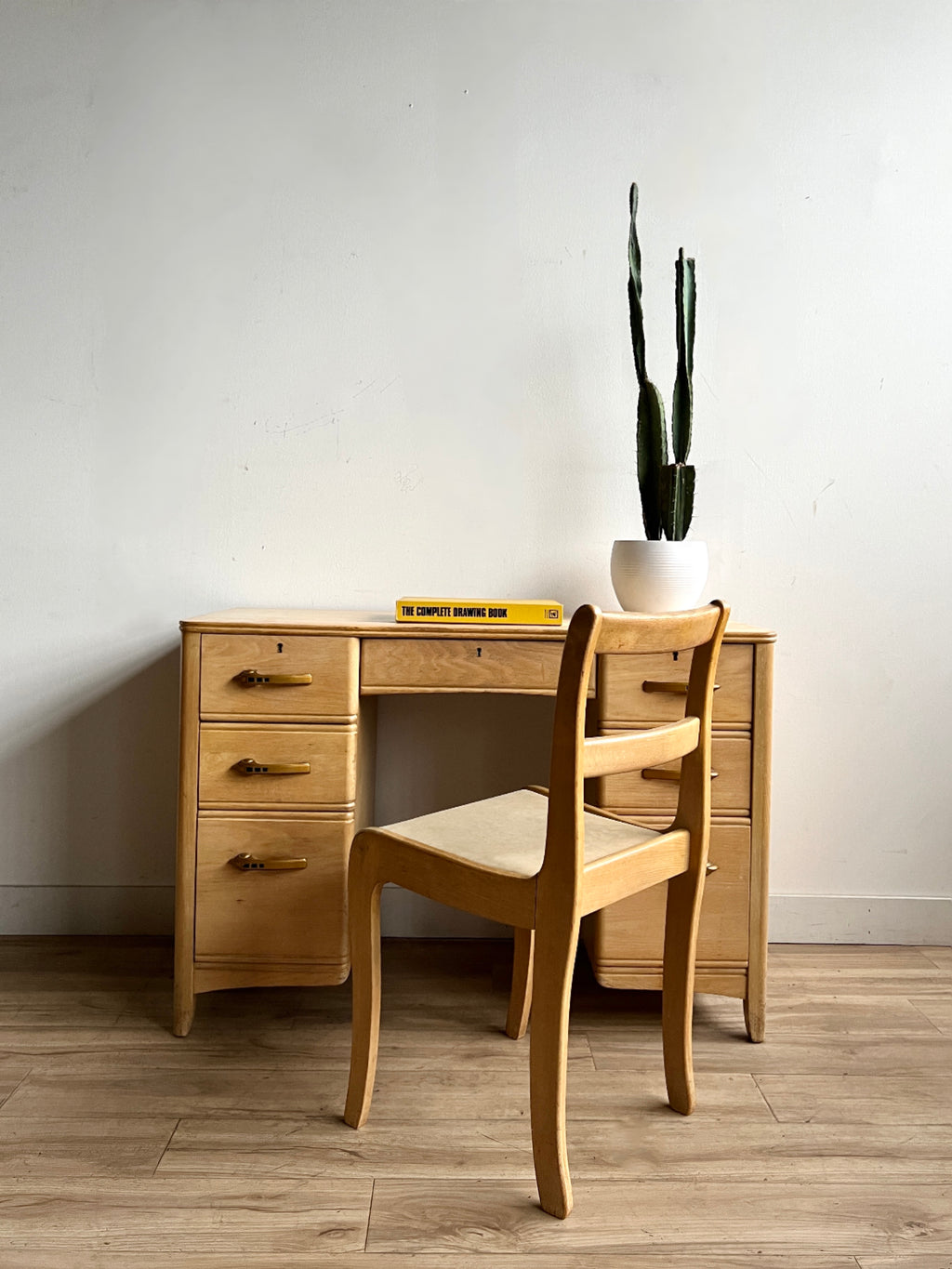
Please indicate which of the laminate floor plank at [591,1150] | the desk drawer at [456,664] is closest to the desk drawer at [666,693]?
the desk drawer at [456,664]

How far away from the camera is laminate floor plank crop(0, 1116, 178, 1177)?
1378 mm

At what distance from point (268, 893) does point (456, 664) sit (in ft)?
1.82

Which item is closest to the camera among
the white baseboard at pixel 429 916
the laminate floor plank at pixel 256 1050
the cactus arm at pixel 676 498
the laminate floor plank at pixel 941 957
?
the laminate floor plank at pixel 256 1050

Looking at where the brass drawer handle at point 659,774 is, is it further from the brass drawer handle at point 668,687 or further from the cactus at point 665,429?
the cactus at point 665,429

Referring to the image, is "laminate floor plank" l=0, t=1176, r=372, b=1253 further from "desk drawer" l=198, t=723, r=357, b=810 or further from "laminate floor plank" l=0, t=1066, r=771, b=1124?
"desk drawer" l=198, t=723, r=357, b=810

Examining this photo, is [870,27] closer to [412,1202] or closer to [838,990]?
[838,990]

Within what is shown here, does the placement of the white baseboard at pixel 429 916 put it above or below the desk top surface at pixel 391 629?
below

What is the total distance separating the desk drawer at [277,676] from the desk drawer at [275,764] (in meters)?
0.03

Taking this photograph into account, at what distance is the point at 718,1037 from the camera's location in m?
1.85

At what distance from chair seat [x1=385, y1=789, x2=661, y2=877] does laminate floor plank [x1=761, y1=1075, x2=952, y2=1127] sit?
0.54 metres

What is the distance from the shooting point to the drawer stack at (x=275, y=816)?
1.79 m

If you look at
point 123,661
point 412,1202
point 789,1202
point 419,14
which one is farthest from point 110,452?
point 789,1202

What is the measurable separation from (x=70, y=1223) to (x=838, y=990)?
4.97 ft

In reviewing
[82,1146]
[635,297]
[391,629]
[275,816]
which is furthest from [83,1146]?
[635,297]
